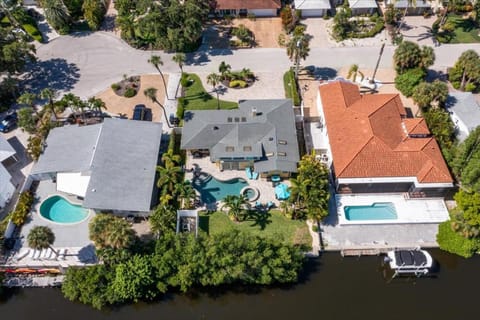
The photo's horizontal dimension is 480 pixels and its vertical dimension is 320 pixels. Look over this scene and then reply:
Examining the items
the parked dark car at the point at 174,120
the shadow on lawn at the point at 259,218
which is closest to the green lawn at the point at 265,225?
the shadow on lawn at the point at 259,218

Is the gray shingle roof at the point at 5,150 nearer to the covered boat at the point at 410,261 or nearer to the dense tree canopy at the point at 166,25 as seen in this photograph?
the dense tree canopy at the point at 166,25

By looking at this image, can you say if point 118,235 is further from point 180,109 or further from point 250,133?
point 180,109

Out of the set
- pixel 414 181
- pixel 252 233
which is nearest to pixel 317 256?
pixel 252 233

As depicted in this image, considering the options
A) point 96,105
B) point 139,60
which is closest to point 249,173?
point 96,105

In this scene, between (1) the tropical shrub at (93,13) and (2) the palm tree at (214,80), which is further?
(1) the tropical shrub at (93,13)

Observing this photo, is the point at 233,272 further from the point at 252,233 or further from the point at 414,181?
the point at 414,181

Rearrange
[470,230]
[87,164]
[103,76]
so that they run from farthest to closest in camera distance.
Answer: [103,76]
[87,164]
[470,230]

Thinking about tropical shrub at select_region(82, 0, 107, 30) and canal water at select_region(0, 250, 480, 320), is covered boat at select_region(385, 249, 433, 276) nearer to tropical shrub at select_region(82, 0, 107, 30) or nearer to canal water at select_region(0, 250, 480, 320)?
canal water at select_region(0, 250, 480, 320)

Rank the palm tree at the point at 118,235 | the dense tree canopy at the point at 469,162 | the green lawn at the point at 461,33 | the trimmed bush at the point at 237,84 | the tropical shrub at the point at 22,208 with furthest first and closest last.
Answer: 1. the green lawn at the point at 461,33
2. the trimmed bush at the point at 237,84
3. the tropical shrub at the point at 22,208
4. the dense tree canopy at the point at 469,162
5. the palm tree at the point at 118,235
